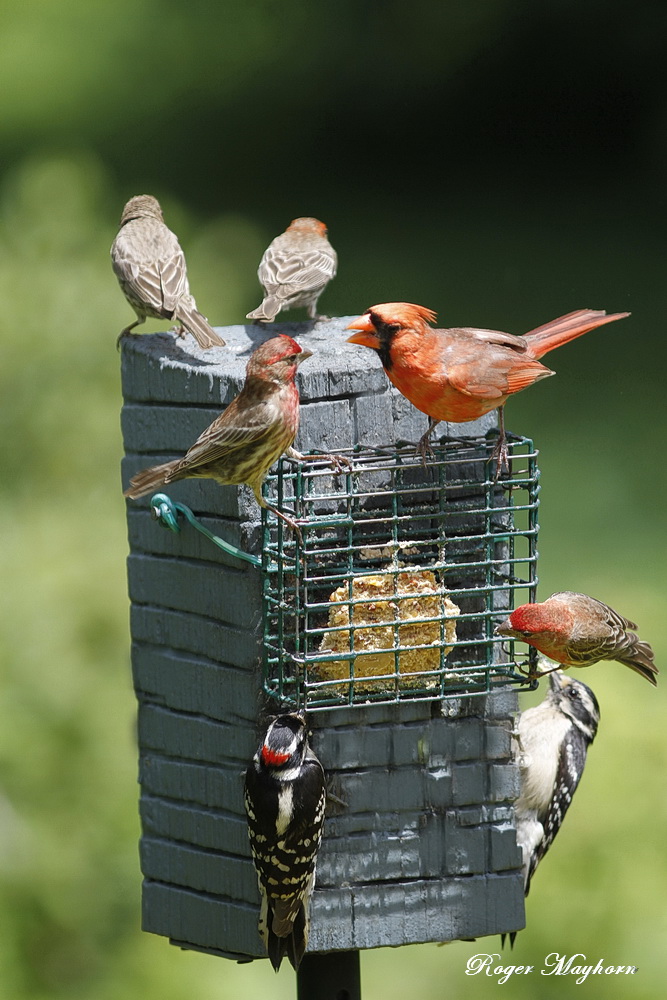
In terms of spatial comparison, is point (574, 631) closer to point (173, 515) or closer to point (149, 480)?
point (173, 515)

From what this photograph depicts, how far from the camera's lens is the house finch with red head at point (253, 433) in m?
3.83

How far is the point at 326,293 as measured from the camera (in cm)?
1382

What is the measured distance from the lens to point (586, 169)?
1703cm

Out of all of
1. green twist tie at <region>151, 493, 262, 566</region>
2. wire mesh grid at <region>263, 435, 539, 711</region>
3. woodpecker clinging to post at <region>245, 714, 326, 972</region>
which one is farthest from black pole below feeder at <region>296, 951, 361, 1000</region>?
green twist tie at <region>151, 493, 262, 566</region>

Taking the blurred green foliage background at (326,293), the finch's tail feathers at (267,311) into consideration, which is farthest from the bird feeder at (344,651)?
Result: the blurred green foliage background at (326,293)

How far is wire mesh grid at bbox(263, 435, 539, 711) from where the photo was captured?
4086 mm

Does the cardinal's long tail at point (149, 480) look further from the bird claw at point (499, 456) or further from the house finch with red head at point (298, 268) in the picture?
the house finch with red head at point (298, 268)

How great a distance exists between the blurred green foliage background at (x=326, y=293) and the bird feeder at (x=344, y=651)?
1.59 metres

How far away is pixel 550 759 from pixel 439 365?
61.7 inches

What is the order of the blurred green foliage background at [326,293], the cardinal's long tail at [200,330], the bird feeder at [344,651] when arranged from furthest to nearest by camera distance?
the blurred green foliage background at [326,293], the cardinal's long tail at [200,330], the bird feeder at [344,651]

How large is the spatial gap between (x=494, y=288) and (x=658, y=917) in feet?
29.0

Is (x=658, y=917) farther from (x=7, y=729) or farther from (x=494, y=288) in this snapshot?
(x=494, y=288)

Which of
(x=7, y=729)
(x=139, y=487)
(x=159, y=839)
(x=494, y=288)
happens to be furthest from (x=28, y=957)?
(x=494, y=288)

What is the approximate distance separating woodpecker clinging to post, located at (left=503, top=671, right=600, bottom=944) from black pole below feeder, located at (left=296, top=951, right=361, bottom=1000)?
61 centimetres
